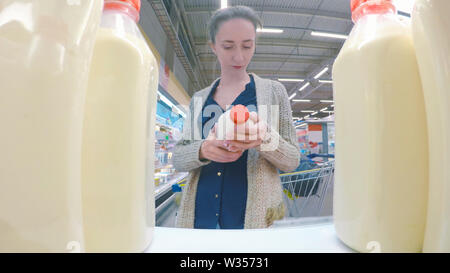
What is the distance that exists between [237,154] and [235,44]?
224mm

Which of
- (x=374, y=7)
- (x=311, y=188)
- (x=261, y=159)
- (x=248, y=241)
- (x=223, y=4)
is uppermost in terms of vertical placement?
(x=223, y=4)

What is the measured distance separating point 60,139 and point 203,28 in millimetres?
398

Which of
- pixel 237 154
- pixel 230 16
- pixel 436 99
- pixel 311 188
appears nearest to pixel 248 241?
pixel 237 154

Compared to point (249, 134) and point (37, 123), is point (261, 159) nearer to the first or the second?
point (249, 134)

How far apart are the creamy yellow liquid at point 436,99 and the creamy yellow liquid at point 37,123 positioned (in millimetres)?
317

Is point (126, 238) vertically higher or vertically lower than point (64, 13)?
lower

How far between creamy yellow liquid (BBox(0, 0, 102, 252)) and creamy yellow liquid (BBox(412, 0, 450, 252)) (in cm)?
32

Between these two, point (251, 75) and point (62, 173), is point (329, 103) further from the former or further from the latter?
point (62, 173)

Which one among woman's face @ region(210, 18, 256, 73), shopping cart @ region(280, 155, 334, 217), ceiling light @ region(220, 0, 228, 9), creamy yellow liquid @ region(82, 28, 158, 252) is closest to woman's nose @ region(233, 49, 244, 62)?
woman's face @ region(210, 18, 256, 73)

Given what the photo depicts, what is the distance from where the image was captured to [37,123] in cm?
15

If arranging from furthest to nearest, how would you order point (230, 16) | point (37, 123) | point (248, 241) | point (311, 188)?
1. point (311, 188)
2. point (230, 16)
3. point (248, 241)
4. point (37, 123)

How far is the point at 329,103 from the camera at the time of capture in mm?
456

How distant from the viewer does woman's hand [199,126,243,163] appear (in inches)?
13.0
